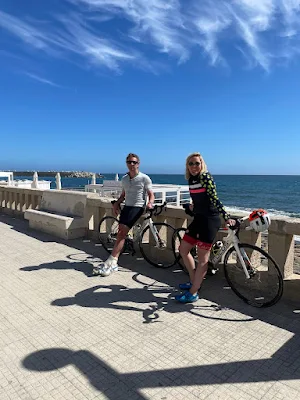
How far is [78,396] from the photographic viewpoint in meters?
2.29

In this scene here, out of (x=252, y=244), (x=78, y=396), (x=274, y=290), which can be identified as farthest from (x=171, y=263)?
(x=78, y=396)

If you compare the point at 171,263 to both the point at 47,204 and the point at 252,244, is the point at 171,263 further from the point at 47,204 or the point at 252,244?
the point at 47,204

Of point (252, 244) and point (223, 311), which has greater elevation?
point (252, 244)

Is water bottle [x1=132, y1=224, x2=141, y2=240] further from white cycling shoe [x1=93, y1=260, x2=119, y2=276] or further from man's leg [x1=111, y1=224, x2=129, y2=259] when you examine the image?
white cycling shoe [x1=93, y1=260, x2=119, y2=276]

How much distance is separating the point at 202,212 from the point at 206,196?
0.20m

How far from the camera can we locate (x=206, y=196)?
369cm

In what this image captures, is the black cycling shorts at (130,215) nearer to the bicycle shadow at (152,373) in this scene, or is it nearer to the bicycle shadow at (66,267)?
the bicycle shadow at (66,267)

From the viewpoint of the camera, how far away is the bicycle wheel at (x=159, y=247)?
514cm

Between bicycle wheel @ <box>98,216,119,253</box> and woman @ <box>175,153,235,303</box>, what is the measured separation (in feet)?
7.59

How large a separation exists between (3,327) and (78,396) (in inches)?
53.4

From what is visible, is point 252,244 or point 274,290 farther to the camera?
point 252,244

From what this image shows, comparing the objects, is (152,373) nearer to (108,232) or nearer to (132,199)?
(132,199)

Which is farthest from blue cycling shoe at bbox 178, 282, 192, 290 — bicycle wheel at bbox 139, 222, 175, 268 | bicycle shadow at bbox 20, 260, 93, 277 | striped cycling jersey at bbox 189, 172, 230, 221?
bicycle shadow at bbox 20, 260, 93, 277

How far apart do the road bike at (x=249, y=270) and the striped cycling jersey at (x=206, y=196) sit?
311 millimetres
